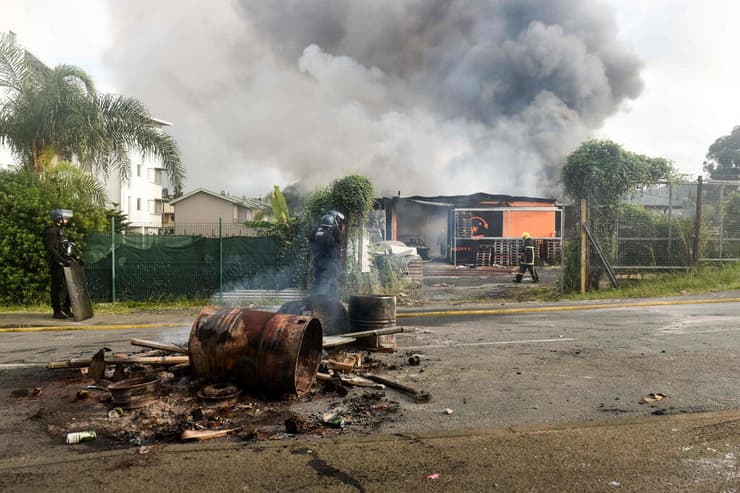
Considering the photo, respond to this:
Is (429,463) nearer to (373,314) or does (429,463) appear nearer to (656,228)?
(373,314)

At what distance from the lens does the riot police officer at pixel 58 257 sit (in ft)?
33.8

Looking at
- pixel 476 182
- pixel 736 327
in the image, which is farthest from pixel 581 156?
pixel 476 182

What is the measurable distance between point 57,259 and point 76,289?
2.06 feet

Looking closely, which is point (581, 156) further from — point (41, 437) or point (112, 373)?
point (41, 437)

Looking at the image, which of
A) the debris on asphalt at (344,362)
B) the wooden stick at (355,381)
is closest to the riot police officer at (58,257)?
the debris on asphalt at (344,362)

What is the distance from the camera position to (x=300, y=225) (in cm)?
1342

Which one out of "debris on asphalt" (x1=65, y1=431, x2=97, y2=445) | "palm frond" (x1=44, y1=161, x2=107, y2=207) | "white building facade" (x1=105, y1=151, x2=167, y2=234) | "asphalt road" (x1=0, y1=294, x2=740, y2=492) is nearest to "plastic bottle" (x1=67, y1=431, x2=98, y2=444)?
"debris on asphalt" (x1=65, y1=431, x2=97, y2=445)

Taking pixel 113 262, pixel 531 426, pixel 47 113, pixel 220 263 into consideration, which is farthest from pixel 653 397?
pixel 47 113

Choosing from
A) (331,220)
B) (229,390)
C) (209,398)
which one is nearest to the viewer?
(209,398)

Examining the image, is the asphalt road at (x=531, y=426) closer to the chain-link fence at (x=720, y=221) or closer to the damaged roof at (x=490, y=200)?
the chain-link fence at (x=720, y=221)

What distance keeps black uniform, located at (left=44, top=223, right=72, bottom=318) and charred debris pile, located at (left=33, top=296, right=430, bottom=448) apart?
492 centimetres

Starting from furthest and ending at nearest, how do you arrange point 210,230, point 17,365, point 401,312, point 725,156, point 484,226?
point 725,156, point 484,226, point 210,230, point 401,312, point 17,365

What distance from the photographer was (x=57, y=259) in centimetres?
1031

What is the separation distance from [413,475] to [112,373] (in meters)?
3.84
